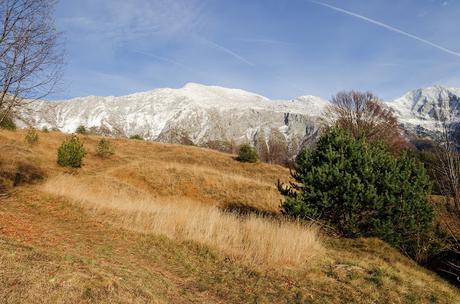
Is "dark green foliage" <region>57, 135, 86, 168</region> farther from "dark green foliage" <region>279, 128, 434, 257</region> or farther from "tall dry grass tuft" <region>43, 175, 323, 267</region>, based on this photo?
"dark green foliage" <region>279, 128, 434, 257</region>

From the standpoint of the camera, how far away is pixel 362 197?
1108 cm

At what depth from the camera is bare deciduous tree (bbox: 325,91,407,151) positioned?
3641 cm

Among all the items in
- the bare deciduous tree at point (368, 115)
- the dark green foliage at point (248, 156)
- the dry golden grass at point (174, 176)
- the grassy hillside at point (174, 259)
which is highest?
the bare deciduous tree at point (368, 115)

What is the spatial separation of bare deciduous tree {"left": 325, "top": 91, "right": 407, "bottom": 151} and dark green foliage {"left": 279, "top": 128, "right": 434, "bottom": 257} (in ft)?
82.1

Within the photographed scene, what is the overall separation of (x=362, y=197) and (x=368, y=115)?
2847 cm

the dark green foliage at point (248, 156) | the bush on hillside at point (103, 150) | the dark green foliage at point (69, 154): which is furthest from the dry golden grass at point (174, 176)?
the dark green foliage at point (248, 156)

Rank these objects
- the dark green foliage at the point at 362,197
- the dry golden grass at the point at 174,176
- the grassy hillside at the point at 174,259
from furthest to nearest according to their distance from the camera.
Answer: the dry golden grass at the point at 174,176
the dark green foliage at the point at 362,197
the grassy hillside at the point at 174,259

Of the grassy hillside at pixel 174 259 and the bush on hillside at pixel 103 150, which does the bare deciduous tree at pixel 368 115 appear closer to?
the bush on hillside at pixel 103 150

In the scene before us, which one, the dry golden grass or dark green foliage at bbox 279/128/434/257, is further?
the dry golden grass

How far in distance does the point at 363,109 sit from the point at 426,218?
2684cm

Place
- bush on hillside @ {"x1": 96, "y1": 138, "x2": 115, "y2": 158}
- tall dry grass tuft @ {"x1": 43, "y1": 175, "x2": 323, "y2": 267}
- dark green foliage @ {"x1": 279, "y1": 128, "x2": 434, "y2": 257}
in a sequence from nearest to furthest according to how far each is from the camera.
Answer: tall dry grass tuft @ {"x1": 43, "y1": 175, "x2": 323, "y2": 267}, dark green foliage @ {"x1": 279, "y1": 128, "x2": 434, "y2": 257}, bush on hillside @ {"x1": 96, "y1": 138, "x2": 115, "y2": 158}

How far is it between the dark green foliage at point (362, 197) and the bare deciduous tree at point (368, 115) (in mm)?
25029

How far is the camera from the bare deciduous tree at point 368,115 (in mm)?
36406

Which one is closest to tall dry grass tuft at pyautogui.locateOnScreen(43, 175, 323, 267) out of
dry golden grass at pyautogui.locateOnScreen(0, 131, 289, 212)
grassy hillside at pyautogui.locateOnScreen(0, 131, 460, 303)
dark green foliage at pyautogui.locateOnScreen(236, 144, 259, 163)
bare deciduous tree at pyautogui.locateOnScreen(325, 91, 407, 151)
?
grassy hillside at pyautogui.locateOnScreen(0, 131, 460, 303)
